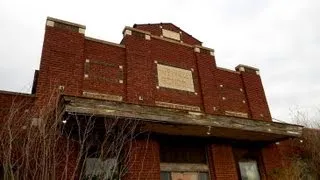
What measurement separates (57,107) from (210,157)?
7.11m

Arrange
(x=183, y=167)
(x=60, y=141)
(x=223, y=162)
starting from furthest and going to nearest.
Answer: (x=223, y=162)
(x=183, y=167)
(x=60, y=141)

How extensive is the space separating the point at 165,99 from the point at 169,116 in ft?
10.8

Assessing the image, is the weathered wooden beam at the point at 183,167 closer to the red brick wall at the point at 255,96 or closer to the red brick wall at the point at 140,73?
the red brick wall at the point at 140,73

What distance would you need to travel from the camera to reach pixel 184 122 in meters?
12.7

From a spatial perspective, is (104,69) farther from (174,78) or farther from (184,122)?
(184,122)

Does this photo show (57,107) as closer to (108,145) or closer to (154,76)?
(108,145)

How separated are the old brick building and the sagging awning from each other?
0.04 m

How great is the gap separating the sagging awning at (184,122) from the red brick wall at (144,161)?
0.72 meters

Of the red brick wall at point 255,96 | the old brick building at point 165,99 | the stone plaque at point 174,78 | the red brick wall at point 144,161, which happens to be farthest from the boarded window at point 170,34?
the red brick wall at point 144,161

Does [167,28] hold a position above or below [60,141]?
above

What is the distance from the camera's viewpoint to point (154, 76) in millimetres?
16094

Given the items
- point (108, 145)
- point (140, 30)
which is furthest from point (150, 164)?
point (140, 30)

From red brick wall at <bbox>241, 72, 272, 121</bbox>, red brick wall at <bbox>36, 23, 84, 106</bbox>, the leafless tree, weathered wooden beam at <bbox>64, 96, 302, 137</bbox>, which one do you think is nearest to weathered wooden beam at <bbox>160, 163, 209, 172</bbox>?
the leafless tree

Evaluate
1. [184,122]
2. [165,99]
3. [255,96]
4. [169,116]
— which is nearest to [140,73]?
[165,99]
